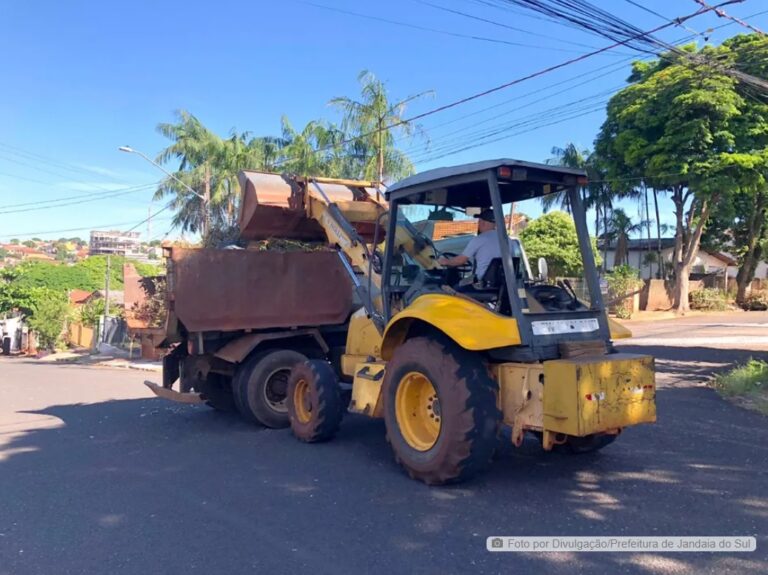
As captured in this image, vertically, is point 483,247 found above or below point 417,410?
above

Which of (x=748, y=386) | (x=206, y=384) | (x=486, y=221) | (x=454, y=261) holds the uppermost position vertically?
(x=486, y=221)

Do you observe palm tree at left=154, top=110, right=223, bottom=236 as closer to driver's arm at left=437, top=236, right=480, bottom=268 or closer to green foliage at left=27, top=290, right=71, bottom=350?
green foliage at left=27, top=290, right=71, bottom=350

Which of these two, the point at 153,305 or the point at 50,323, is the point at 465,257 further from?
the point at 50,323

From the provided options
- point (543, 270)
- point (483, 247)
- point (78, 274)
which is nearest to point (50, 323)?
point (78, 274)

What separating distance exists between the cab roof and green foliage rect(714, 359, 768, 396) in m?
5.14

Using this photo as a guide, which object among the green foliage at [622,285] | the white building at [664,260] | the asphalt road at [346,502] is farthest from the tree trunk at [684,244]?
the asphalt road at [346,502]

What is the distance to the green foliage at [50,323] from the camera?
103 feet

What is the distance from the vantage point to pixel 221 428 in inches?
312

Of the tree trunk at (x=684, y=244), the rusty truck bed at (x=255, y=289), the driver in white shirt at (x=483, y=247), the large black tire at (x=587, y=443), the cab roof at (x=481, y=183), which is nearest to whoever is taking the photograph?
the cab roof at (x=481, y=183)

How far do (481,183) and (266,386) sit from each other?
3848 mm

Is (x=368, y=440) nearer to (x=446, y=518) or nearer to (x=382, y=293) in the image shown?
(x=382, y=293)

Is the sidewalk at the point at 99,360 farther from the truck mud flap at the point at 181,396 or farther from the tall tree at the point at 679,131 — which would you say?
the tall tree at the point at 679,131

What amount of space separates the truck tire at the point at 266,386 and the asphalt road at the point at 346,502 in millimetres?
233

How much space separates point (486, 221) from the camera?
5.52 m
